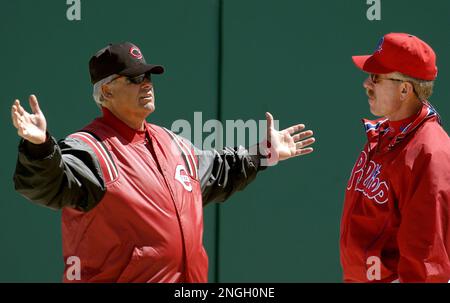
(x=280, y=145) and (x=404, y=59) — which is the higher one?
(x=404, y=59)

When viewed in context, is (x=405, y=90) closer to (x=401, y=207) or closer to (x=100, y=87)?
(x=401, y=207)

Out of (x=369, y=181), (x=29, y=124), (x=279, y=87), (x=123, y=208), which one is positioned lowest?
(x=123, y=208)

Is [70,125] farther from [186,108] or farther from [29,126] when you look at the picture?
[29,126]

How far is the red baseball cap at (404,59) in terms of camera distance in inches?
156

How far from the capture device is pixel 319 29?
5.36m

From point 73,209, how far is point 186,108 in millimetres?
1518

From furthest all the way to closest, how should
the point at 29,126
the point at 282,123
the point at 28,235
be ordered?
1. the point at 282,123
2. the point at 28,235
3. the point at 29,126

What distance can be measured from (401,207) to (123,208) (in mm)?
1070

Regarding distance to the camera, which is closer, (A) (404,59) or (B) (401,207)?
(B) (401,207)

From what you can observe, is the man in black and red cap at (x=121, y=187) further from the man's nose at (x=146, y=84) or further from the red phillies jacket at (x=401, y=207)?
the red phillies jacket at (x=401, y=207)

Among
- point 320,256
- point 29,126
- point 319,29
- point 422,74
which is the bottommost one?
point 320,256

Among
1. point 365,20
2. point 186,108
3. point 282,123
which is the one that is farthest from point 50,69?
point 365,20

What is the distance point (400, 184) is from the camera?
3793 mm

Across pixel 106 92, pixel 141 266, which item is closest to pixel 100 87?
pixel 106 92
